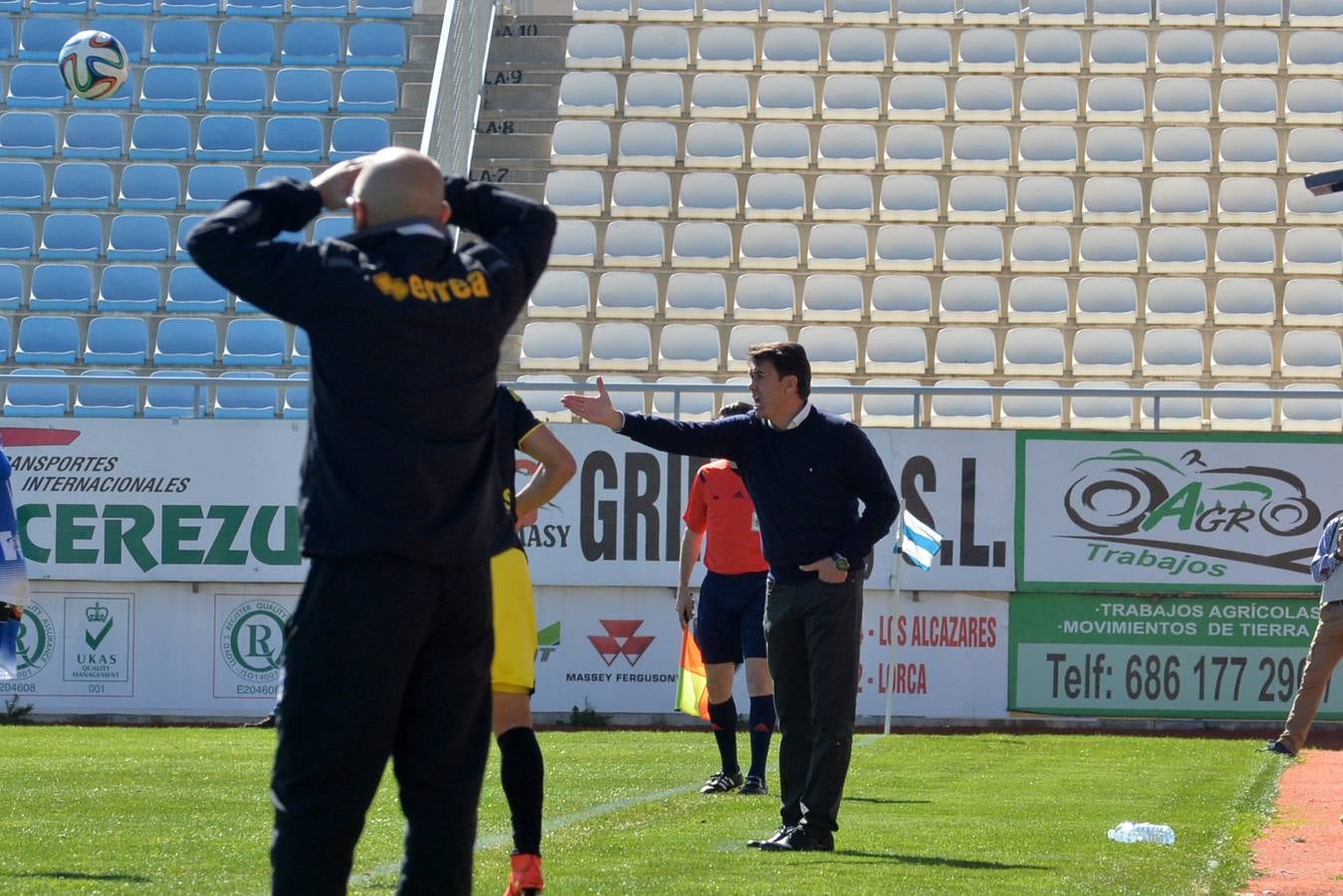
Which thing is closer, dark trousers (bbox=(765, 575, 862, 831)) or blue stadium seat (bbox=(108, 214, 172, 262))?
dark trousers (bbox=(765, 575, 862, 831))

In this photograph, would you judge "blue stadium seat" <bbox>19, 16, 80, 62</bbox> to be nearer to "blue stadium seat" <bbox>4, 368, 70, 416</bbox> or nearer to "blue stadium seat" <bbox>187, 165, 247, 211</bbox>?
"blue stadium seat" <bbox>187, 165, 247, 211</bbox>

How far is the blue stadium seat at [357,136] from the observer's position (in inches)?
790

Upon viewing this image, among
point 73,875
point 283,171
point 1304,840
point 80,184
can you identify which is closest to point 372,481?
point 73,875

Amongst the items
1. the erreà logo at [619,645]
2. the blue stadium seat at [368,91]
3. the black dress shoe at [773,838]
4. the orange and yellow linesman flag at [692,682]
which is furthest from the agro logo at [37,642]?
the black dress shoe at [773,838]

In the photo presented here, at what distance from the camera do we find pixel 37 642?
16.3 metres

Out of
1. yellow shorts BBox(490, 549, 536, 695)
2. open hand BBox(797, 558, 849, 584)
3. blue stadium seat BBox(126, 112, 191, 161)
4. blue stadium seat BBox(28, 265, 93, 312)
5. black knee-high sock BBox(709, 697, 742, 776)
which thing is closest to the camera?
yellow shorts BBox(490, 549, 536, 695)

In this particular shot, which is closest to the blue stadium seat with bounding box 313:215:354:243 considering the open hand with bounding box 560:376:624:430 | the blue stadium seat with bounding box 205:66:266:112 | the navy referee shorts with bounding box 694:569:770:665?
the blue stadium seat with bounding box 205:66:266:112

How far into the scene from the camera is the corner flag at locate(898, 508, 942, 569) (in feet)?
46.1

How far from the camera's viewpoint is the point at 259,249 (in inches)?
154

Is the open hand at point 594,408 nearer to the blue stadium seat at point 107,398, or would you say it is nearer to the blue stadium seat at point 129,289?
the blue stadium seat at point 107,398

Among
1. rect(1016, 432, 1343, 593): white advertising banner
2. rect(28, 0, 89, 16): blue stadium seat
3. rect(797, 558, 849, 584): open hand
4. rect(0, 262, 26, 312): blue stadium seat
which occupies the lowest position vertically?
rect(797, 558, 849, 584): open hand

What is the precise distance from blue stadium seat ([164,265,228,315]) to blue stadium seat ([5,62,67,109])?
2952 millimetres

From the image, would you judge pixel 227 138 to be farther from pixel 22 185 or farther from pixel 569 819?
pixel 569 819

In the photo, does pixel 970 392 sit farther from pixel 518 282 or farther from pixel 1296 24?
pixel 518 282
